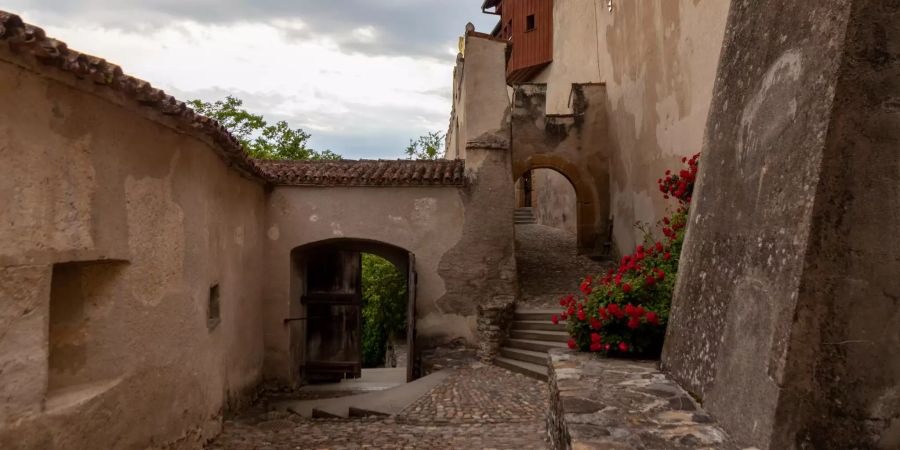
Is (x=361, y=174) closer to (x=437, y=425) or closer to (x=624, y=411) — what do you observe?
(x=437, y=425)

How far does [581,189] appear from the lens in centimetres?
1542

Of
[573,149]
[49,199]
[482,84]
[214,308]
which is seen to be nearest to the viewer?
[49,199]

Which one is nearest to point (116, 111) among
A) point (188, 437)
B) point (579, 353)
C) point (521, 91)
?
point (188, 437)

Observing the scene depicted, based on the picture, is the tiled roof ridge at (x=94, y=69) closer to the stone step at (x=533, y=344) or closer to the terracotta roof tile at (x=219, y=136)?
the terracotta roof tile at (x=219, y=136)

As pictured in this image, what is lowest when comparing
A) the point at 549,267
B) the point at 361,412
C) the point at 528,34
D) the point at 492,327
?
the point at 361,412

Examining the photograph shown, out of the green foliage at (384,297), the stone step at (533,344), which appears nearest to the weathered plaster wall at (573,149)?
the stone step at (533,344)

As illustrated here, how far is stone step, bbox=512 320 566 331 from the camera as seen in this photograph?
1066cm

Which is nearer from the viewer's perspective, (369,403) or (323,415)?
(323,415)

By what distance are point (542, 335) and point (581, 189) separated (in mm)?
5971

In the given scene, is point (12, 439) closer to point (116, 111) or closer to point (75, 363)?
point (75, 363)

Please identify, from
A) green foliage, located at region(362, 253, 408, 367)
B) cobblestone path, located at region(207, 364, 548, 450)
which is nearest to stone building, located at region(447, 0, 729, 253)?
cobblestone path, located at region(207, 364, 548, 450)

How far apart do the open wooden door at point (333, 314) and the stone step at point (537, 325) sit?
11.7 ft

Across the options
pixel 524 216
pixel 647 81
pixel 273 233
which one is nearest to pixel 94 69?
pixel 273 233

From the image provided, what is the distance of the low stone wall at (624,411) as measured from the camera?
349 centimetres
